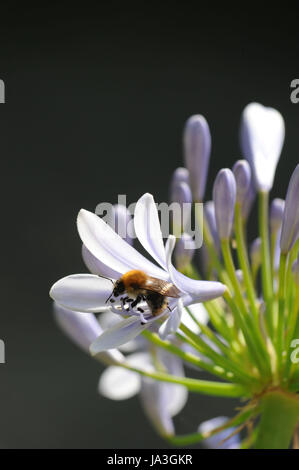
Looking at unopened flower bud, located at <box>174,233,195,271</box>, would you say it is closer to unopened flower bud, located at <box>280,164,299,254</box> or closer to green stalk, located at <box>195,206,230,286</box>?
green stalk, located at <box>195,206,230,286</box>

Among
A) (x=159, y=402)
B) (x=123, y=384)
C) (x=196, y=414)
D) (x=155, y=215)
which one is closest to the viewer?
(x=155, y=215)

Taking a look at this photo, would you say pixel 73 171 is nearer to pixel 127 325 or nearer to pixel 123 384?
pixel 123 384

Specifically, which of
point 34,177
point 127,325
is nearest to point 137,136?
point 34,177

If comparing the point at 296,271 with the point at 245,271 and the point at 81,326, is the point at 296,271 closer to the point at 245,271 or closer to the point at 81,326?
the point at 245,271

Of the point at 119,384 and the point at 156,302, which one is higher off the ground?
the point at 156,302

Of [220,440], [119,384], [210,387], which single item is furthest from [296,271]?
[119,384]

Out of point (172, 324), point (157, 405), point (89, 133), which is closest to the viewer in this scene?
point (172, 324)
